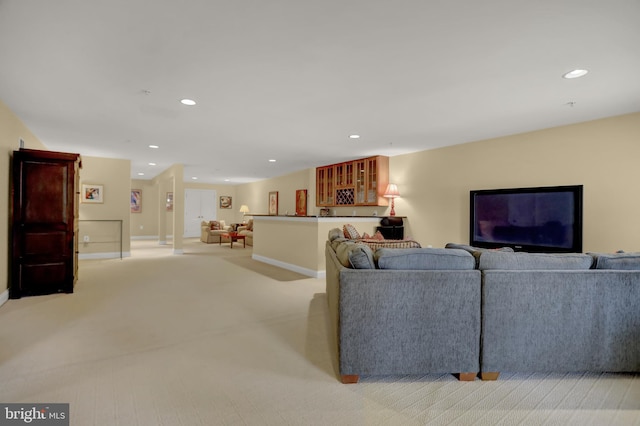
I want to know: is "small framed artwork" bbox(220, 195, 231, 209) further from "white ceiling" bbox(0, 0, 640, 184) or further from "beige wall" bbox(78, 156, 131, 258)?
"white ceiling" bbox(0, 0, 640, 184)

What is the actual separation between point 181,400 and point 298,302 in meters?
2.12

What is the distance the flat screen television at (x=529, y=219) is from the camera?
4004 mm

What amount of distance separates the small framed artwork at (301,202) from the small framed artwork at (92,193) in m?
4.79

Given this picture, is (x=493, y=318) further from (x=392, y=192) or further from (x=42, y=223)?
(x=42, y=223)

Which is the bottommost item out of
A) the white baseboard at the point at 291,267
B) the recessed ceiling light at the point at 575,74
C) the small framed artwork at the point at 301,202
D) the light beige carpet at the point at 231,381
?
the light beige carpet at the point at 231,381

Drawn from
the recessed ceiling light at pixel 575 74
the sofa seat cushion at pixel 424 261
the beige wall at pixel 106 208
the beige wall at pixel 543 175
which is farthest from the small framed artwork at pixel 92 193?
the recessed ceiling light at pixel 575 74

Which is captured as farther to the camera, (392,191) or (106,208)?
(106,208)

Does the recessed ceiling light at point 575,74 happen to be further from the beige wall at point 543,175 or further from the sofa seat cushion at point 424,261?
the sofa seat cushion at point 424,261

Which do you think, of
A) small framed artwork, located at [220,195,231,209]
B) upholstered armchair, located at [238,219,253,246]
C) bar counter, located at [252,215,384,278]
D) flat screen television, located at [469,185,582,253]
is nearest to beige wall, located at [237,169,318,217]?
small framed artwork, located at [220,195,231,209]

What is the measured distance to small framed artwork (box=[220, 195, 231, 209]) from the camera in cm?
1356

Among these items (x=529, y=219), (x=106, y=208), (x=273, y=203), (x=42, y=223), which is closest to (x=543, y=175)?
(x=529, y=219)

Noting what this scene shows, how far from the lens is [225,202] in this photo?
13.6 meters

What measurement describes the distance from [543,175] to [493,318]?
325cm

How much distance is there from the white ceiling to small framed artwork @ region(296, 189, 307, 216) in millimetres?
4363
